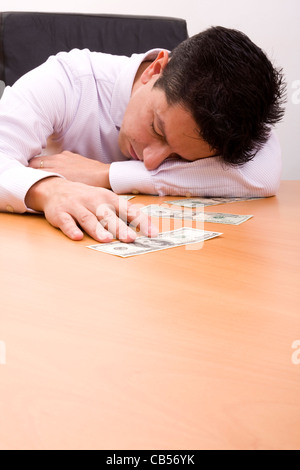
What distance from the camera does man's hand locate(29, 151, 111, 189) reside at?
4.36 ft

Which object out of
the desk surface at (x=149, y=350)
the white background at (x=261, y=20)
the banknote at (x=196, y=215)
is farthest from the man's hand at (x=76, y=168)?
the white background at (x=261, y=20)

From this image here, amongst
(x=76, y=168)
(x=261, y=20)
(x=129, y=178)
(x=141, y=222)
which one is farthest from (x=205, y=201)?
(x=261, y=20)

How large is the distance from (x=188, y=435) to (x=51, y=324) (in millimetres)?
208

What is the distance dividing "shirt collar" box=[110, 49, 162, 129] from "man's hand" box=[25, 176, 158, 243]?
496 mm

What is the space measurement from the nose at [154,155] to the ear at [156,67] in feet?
0.62

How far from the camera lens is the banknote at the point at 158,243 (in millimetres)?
792

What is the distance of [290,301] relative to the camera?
58 cm

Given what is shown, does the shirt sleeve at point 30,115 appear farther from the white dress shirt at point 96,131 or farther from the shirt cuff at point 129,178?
the shirt cuff at point 129,178

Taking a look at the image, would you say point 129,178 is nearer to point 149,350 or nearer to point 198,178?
point 198,178

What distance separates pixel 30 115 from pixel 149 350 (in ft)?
3.19

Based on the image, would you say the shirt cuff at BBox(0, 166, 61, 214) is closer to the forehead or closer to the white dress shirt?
the white dress shirt

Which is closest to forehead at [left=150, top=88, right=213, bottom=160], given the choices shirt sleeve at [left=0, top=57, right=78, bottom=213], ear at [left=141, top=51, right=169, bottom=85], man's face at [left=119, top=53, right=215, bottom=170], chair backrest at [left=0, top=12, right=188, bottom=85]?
man's face at [left=119, top=53, right=215, bottom=170]

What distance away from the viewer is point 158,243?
85 centimetres
